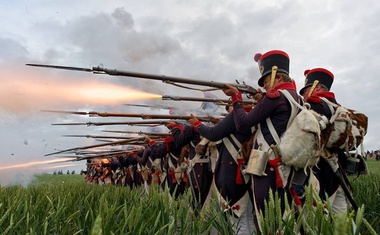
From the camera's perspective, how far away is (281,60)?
4.41 metres

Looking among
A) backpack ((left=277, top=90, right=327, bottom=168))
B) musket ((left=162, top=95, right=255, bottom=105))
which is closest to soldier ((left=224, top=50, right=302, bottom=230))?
backpack ((left=277, top=90, right=327, bottom=168))

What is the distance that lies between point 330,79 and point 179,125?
131 inches

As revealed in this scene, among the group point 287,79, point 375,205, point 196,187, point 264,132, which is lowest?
point 375,205

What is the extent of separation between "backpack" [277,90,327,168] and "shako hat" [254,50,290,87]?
0.99 m

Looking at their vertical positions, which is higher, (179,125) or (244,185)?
(179,125)

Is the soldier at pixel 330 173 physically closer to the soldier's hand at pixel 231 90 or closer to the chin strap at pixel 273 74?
the chin strap at pixel 273 74

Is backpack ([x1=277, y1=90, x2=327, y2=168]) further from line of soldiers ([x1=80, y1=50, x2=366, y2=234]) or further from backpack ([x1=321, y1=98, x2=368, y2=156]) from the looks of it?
backpack ([x1=321, y1=98, x2=368, y2=156])

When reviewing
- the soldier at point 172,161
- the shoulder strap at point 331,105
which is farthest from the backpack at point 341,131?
the soldier at point 172,161

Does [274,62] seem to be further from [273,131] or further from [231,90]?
[273,131]

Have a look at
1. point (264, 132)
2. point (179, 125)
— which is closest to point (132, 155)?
point (179, 125)

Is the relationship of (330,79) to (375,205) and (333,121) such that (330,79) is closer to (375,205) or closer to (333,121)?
(333,121)

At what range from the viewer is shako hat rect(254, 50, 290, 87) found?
14.4ft

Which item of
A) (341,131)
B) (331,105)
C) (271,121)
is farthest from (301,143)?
(331,105)

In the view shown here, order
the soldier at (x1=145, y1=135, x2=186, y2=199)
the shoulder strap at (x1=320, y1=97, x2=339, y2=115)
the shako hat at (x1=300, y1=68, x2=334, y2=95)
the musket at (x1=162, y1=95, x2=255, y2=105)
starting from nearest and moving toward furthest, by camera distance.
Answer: the shoulder strap at (x1=320, y1=97, x2=339, y2=115)
the shako hat at (x1=300, y1=68, x2=334, y2=95)
the musket at (x1=162, y1=95, x2=255, y2=105)
the soldier at (x1=145, y1=135, x2=186, y2=199)
